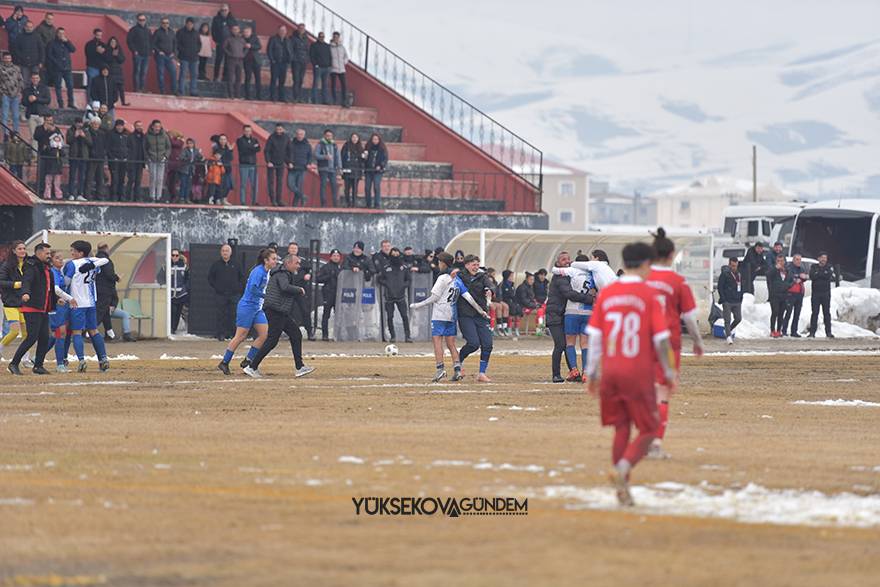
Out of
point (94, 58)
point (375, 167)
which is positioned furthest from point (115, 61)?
point (375, 167)

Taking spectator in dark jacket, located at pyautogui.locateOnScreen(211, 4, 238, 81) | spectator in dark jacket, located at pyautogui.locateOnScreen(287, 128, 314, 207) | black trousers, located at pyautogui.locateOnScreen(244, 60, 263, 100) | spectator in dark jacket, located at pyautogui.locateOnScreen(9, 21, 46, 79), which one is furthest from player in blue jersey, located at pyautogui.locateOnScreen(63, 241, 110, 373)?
black trousers, located at pyautogui.locateOnScreen(244, 60, 263, 100)

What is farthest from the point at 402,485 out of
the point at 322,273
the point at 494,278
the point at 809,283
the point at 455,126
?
the point at 455,126

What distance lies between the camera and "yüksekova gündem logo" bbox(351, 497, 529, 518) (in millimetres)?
10555

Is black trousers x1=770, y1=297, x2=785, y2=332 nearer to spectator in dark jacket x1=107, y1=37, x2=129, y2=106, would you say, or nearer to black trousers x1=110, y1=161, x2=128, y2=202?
black trousers x1=110, y1=161, x2=128, y2=202

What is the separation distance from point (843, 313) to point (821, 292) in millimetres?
3205

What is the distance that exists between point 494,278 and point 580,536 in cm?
2745

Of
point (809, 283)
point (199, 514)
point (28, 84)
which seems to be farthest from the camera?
point (809, 283)

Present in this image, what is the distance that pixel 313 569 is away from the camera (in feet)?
29.1

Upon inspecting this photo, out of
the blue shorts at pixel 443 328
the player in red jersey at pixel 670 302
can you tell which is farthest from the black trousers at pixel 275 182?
the player in red jersey at pixel 670 302

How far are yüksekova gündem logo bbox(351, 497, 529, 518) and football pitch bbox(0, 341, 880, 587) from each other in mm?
32

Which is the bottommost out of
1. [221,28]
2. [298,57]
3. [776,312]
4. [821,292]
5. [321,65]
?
[776,312]

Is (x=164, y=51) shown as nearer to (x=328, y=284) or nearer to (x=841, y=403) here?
(x=328, y=284)

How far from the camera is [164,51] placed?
42781 millimetres

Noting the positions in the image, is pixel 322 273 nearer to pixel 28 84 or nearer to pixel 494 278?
pixel 494 278
